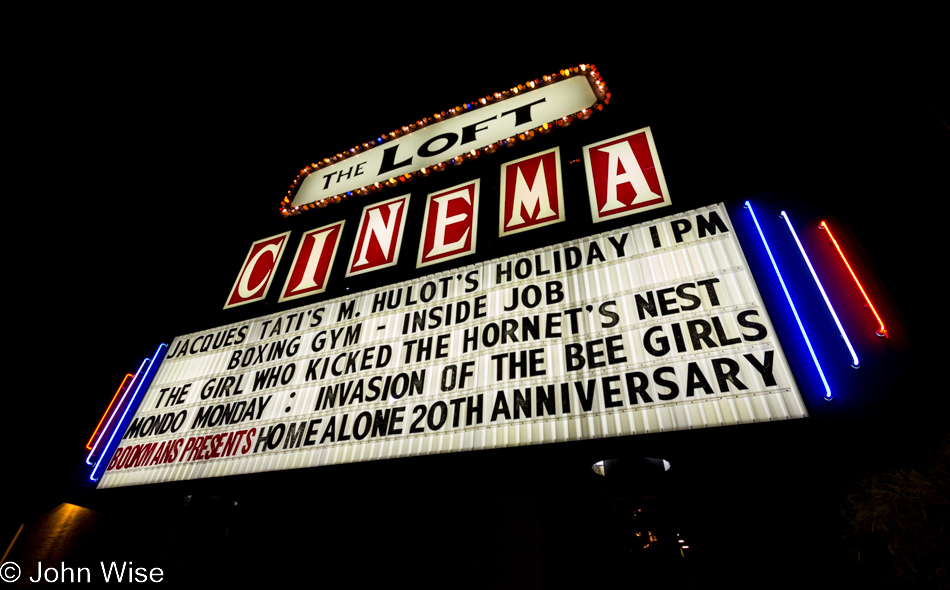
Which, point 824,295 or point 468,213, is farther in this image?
point 468,213

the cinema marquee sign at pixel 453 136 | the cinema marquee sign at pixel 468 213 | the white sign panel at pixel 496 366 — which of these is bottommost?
the white sign panel at pixel 496 366

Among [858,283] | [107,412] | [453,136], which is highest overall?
[453,136]

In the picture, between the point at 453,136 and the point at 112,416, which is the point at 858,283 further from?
the point at 112,416

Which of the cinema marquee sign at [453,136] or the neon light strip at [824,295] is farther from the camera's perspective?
the cinema marquee sign at [453,136]

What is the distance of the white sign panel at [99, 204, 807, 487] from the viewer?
3219 mm

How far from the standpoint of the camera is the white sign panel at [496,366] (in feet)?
10.6

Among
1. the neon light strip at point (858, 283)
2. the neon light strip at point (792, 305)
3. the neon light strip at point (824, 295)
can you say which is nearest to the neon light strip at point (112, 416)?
the neon light strip at point (792, 305)

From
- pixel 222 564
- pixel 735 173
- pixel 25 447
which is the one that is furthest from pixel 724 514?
pixel 25 447

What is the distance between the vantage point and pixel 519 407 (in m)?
3.59

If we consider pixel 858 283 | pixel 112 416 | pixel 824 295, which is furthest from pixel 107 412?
pixel 858 283

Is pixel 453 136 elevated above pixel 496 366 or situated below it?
above

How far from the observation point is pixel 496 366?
395cm

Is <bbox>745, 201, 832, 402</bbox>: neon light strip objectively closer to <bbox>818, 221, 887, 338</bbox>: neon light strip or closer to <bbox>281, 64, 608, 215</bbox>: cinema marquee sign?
<bbox>818, 221, 887, 338</bbox>: neon light strip

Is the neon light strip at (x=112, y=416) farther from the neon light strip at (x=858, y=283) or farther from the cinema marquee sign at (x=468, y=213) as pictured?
the neon light strip at (x=858, y=283)
